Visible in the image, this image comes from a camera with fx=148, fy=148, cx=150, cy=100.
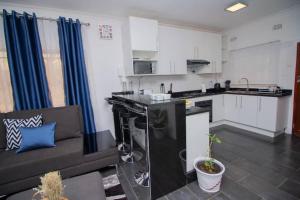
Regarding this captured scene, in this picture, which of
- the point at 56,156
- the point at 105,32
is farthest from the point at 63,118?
the point at 105,32

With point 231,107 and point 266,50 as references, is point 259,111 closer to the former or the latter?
point 231,107

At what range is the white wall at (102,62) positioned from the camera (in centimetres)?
287

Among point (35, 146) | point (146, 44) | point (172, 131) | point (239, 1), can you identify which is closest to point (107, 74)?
point (146, 44)

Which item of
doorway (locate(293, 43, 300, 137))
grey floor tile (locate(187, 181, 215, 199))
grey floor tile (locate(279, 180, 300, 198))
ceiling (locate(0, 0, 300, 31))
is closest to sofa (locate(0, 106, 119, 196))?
grey floor tile (locate(187, 181, 215, 199))

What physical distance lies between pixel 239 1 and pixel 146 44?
1750 mm

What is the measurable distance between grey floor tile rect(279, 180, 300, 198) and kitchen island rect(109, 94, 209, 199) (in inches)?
44.4

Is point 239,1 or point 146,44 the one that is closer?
point 239,1

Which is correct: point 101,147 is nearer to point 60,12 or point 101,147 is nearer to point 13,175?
point 13,175

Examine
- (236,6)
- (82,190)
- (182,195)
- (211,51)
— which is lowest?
(182,195)

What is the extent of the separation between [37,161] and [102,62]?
2.00m

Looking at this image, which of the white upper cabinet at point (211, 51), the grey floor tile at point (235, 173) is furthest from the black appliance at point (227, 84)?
the grey floor tile at point (235, 173)

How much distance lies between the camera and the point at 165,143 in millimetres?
1710

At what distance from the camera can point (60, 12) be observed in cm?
259

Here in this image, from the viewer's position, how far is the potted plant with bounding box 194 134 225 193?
167 centimetres
